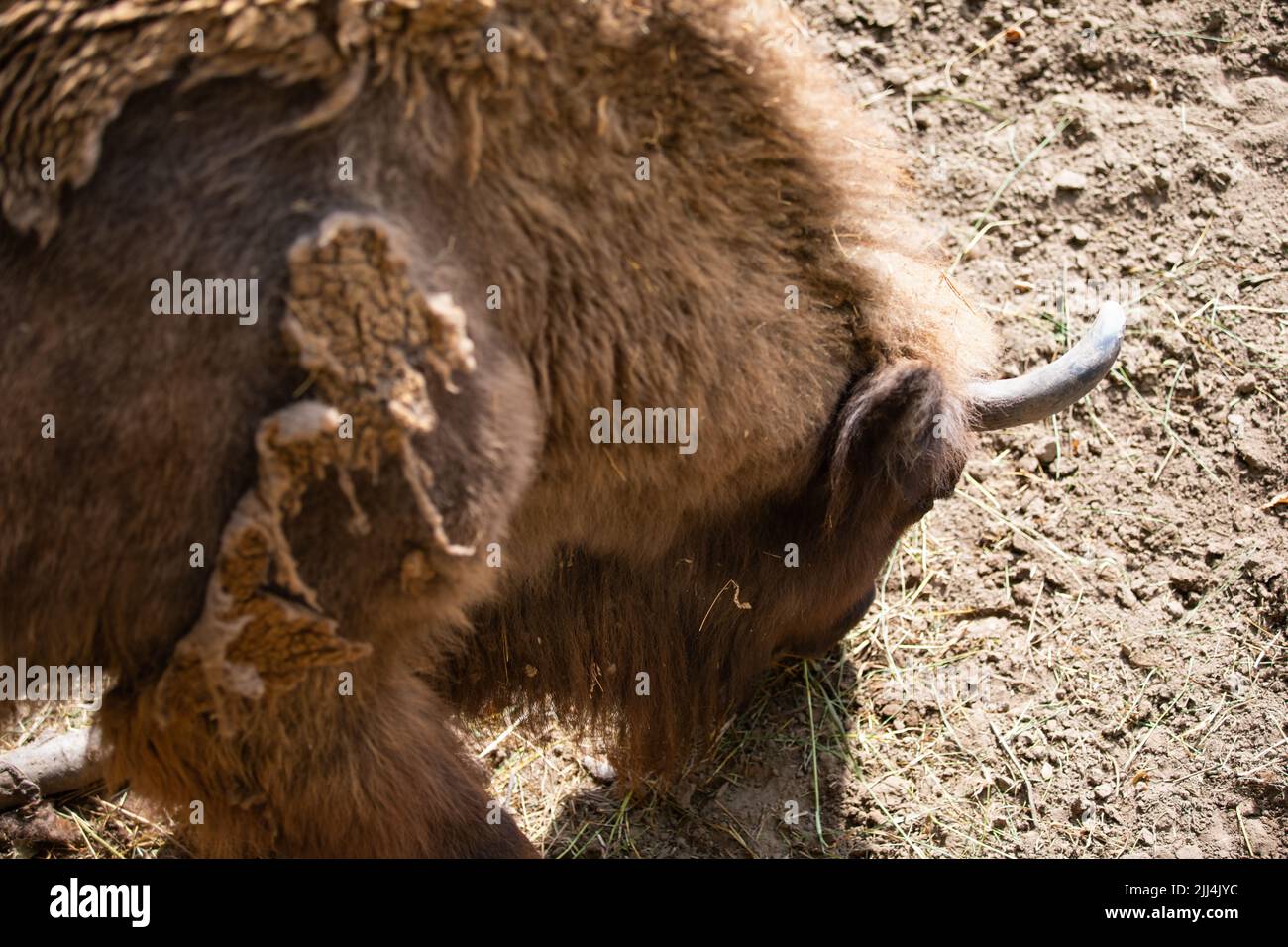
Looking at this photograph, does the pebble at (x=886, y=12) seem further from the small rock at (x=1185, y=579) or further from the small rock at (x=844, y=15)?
the small rock at (x=1185, y=579)

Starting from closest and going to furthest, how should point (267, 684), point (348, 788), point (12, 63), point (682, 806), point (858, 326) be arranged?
1. point (12, 63)
2. point (267, 684)
3. point (348, 788)
4. point (858, 326)
5. point (682, 806)

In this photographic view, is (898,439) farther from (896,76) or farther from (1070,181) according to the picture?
(896,76)

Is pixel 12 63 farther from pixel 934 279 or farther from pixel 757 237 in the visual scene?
pixel 934 279

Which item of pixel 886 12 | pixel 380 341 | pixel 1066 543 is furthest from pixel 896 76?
pixel 380 341

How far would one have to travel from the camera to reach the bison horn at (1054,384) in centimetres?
319

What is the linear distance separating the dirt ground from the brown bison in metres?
1.16

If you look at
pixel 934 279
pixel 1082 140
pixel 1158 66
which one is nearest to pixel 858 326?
pixel 934 279

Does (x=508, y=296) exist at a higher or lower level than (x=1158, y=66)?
lower

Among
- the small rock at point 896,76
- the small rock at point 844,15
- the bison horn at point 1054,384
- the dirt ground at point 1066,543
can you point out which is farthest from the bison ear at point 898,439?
the small rock at point 844,15

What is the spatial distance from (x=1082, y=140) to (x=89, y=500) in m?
4.08

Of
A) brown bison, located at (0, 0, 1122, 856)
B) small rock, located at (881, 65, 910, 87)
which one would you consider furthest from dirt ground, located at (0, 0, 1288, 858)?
brown bison, located at (0, 0, 1122, 856)

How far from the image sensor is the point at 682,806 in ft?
13.0

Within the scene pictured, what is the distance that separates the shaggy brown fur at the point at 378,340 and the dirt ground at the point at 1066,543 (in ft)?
3.81

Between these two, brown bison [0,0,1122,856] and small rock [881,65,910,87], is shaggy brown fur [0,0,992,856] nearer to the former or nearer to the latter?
brown bison [0,0,1122,856]
